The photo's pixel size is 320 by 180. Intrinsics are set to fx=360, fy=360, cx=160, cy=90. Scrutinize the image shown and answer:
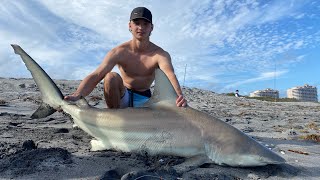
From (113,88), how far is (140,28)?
87cm

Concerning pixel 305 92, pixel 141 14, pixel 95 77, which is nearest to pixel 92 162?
pixel 95 77

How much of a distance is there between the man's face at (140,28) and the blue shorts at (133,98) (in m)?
0.82

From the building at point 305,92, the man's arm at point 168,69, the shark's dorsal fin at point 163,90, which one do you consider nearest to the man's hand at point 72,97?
the shark's dorsal fin at point 163,90

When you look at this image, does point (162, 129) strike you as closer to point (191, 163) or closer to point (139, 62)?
point (191, 163)

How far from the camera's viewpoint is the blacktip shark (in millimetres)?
3361

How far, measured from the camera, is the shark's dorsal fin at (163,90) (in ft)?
12.1

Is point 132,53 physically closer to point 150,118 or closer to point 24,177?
point 150,118

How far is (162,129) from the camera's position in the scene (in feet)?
11.7

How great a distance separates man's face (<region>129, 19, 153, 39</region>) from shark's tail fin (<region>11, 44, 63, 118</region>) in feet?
4.46

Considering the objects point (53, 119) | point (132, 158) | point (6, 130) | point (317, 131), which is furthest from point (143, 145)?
point (317, 131)

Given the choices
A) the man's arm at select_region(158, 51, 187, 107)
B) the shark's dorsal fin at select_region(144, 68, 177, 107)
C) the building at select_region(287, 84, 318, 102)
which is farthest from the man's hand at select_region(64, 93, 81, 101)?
the building at select_region(287, 84, 318, 102)

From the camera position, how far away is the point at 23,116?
6422 mm

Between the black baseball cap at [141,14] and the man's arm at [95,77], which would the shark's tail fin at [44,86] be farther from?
the black baseball cap at [141,14]

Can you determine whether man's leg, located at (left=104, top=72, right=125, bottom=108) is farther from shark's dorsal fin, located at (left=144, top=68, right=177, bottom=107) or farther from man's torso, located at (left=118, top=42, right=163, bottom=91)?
shark's dorsal fin, located at (left=144, top=68, right=177, bottom=107)
